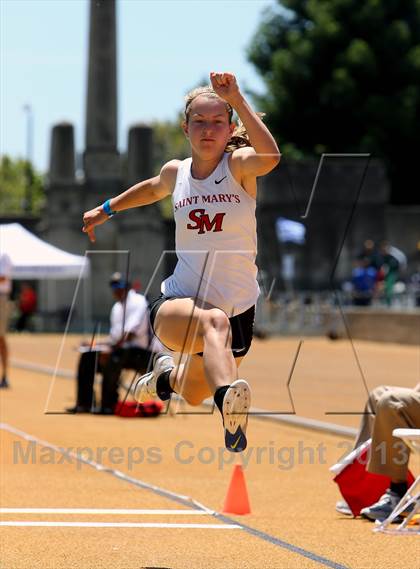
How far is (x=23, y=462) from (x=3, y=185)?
308ft

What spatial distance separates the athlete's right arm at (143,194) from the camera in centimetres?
735

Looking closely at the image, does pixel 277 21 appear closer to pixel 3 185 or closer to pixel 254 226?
pixel 3 185

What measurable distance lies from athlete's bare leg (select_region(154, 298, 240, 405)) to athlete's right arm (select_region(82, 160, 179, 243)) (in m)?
0.64

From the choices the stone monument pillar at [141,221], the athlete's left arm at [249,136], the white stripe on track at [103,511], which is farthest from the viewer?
the stone monument pillar at [141,221]

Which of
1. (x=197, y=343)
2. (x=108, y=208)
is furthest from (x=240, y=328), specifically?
(x=108, y=208)

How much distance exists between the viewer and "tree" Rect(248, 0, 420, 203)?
58406mm

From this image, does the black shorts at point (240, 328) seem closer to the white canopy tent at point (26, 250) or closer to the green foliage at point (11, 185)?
the white canopy tent at point (26, 250)

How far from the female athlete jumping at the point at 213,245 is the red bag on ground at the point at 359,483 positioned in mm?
2257

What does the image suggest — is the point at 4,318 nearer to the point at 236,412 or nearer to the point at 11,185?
the point at 236,412

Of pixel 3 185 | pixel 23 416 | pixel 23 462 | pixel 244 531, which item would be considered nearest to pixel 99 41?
pixel 23 416

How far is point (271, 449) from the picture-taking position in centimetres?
1280

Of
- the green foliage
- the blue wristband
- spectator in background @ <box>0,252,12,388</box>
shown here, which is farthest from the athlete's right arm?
the green foliage

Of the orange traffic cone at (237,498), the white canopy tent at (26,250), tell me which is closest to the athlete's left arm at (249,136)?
the orange traffic cone at (237,498)

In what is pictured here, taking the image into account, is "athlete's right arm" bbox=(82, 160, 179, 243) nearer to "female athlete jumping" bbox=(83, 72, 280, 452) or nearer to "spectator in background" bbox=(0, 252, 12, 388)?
"female athlete jumping" bbox=(83, 72, 280, 452)
